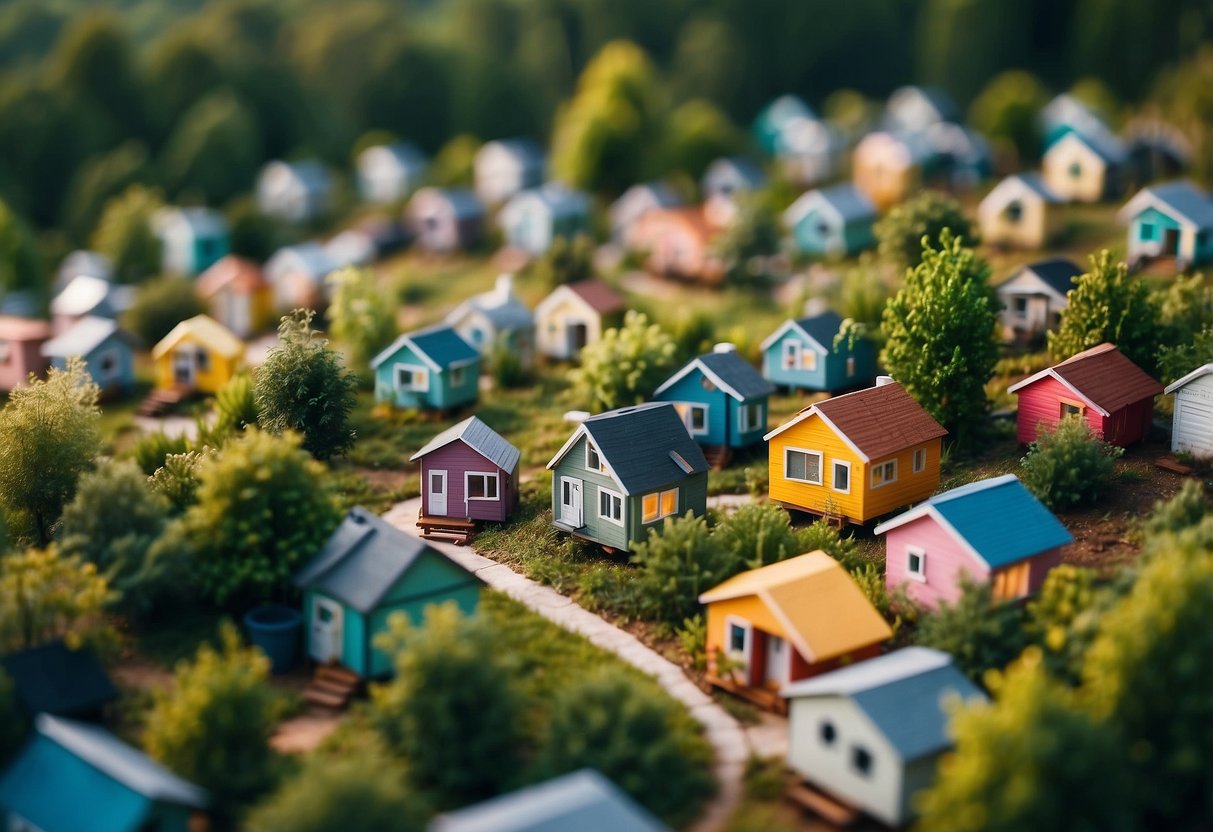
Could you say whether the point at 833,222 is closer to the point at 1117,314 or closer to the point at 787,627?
the point at 1117,314

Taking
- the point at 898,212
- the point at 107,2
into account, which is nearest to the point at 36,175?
the point at 107,2

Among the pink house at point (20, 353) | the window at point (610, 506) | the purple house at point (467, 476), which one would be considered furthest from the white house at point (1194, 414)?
the pink house at point (20, 353)

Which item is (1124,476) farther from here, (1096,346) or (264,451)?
(264,451)

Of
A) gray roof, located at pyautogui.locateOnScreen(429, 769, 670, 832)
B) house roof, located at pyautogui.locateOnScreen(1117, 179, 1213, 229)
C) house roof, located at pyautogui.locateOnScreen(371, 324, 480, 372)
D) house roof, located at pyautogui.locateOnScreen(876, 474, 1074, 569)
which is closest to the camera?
gray roof, located at pyautogui.locateOnScreen(429, 769, 670, 832)

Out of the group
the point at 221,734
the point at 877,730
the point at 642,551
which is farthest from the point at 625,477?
the point at 221,734

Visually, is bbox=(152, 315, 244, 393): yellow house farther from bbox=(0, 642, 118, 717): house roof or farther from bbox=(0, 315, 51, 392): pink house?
bbox=(0, 642, 118, 717): house roof

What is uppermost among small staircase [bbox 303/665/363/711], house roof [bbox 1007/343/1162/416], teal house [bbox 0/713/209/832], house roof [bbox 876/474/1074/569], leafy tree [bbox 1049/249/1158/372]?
leafy tree [bbox 1049/249/1158/372]

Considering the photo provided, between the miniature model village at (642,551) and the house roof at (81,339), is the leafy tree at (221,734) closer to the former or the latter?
the miniature model village at (642,551)

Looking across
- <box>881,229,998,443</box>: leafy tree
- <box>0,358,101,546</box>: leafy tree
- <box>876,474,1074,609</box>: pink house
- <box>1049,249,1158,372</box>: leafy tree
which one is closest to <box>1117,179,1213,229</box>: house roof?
<box>1049,249,1158,372</box>: leafy tree
